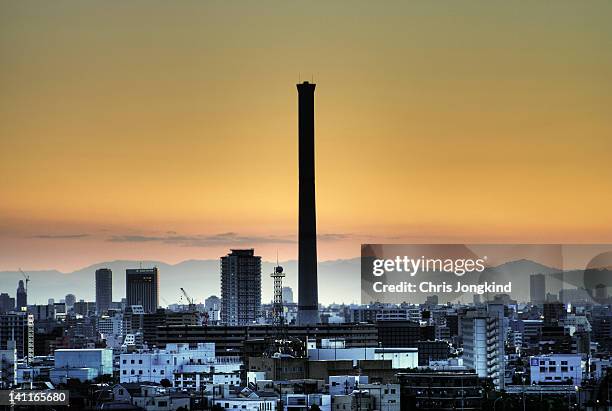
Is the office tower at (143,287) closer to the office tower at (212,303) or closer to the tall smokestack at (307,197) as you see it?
the office tower at (212,303)

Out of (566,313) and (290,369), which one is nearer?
(290,369)

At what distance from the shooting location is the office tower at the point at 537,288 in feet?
211

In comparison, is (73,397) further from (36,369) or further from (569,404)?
(36,369)

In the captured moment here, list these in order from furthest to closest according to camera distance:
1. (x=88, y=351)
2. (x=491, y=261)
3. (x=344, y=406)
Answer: (x=88, y=351), (x=491, y=261), (x=344, y=406)

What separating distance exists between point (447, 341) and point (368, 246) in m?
14.5

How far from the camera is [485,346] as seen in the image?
188 feet

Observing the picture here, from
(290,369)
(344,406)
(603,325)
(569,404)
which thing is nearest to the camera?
(344,406)

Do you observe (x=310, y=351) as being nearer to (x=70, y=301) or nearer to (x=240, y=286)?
(x=240, y=286)

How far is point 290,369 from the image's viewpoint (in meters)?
50.4

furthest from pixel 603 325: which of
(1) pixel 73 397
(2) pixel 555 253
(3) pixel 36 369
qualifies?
(1) pixel 73 397

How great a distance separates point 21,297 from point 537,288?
119 ft

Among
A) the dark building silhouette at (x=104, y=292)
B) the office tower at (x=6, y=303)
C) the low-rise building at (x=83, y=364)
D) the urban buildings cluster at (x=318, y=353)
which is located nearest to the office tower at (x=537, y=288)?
the urban buildings cluster at (x=318, y=353)

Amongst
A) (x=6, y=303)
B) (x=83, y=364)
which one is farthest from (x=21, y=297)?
(x=83, y=364)

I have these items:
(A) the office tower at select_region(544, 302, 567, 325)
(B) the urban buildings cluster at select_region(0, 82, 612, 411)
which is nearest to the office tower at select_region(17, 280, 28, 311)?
(B) the urban buildings cluster at select_region(0, 82, 612, 411)
